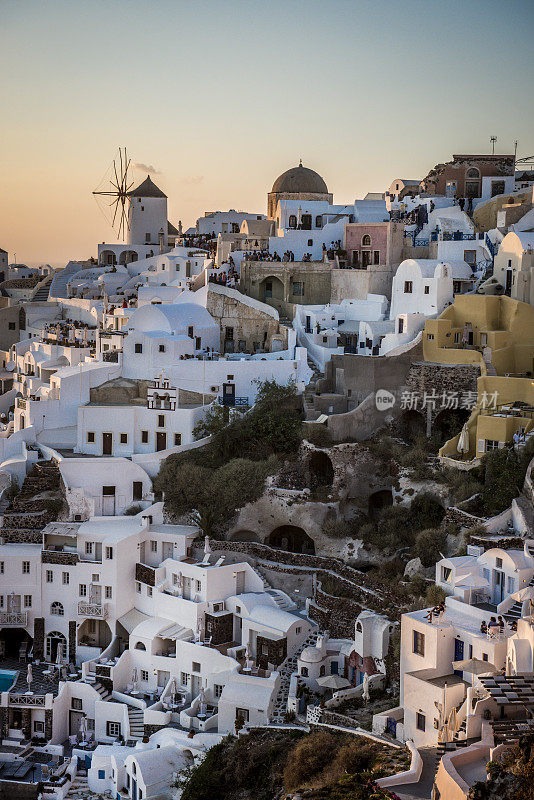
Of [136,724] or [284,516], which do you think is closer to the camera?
[136,724]

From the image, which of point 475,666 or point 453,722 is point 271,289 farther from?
point 453,722

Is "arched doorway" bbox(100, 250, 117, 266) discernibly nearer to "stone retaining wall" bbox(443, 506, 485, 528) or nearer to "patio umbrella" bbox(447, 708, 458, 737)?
"stone retaining wall" bbox(443, 506, 485, 528)

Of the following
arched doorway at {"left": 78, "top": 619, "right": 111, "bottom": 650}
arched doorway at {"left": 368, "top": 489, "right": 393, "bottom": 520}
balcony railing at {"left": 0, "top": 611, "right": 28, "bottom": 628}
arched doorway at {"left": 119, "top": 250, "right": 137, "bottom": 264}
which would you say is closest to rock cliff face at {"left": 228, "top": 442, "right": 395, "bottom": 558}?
arched doorway at {"left": 368, "top": 489, "right": 393, "bottom": 520}

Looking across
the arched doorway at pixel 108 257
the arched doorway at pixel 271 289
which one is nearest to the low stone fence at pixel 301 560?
the arched doorway at pixel 271 289

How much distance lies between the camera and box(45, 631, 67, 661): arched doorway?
36.5 metres

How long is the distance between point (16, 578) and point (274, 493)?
28.2 feet

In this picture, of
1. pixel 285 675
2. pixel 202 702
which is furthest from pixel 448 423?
pixel 202 702

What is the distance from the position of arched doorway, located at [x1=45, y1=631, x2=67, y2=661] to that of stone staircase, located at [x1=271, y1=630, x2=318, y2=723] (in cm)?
838

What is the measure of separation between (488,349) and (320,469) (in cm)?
665

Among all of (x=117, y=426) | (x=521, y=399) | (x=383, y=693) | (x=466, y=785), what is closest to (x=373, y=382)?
(x=521, y=399)

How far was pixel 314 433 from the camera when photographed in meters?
36.9

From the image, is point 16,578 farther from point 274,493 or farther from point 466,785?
point 466,785

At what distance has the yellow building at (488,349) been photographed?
34844mm

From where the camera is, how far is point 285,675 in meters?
31.3
